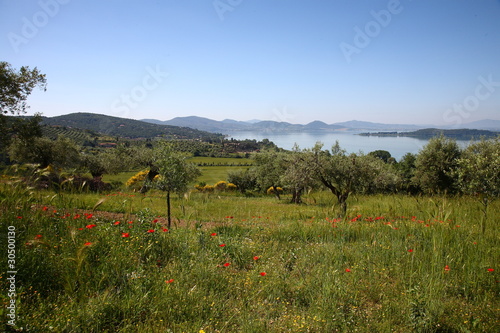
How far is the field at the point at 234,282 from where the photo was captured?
3.03 meters

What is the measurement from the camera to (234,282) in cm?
402

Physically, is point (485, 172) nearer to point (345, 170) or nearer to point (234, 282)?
point (345, 170)

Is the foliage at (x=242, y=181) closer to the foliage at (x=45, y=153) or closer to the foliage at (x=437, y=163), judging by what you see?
the foliage at (x=45, y=153)

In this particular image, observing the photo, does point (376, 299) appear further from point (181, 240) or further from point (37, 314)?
point (37, 314)

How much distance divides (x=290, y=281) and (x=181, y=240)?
2413 millimetres

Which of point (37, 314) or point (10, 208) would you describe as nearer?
point (37, 314)

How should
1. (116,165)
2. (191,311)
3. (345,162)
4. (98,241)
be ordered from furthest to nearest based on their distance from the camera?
(116,165)
(345,162)
(98,241)
(191,311)

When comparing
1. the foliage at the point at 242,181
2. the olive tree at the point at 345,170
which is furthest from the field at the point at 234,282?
the foliage at the point at 242,181

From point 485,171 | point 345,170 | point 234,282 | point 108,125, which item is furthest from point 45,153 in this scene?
point 108,125

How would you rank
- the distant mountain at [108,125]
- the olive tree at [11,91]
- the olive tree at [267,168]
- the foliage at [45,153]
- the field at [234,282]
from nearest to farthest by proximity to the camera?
the field at [234,282] → the olive tree at [11,91] → the foliage at [45,153] → the olive tree at [267,168] → the distant mountain at [108,125]

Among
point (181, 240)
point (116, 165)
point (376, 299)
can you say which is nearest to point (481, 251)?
point (376, 299)

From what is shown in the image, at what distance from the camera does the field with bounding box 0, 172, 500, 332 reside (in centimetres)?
303

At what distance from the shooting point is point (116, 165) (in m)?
43.4

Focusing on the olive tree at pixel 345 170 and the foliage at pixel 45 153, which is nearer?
the olive tree at pixel 345 170
